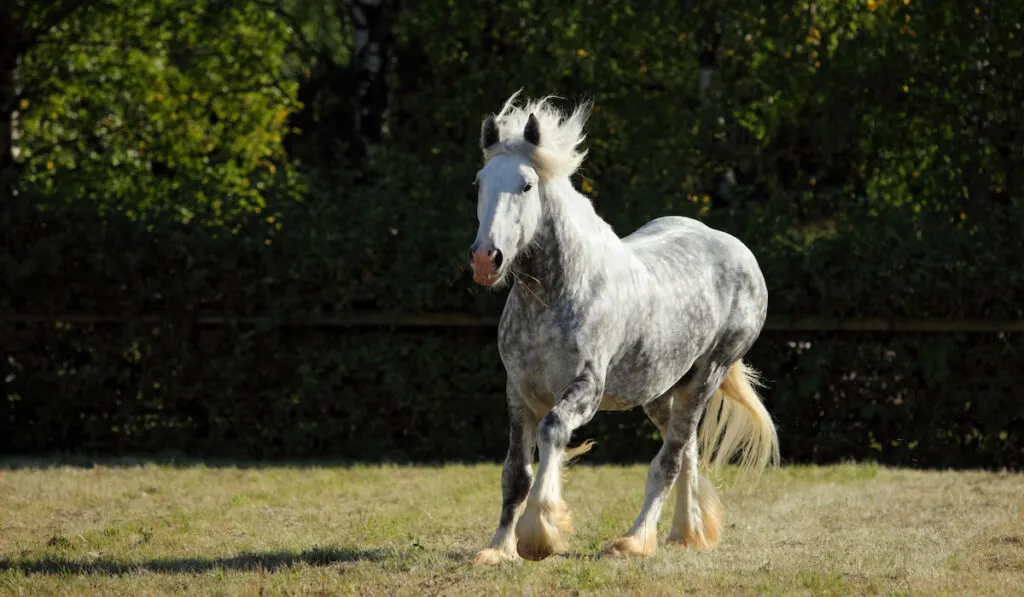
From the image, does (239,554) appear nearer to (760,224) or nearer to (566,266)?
(566,266)

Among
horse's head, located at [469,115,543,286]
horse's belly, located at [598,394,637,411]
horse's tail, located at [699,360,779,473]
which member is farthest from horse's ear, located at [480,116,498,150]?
horse's tail, located at [699,360,779,473]

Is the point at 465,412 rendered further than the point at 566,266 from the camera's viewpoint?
Yes

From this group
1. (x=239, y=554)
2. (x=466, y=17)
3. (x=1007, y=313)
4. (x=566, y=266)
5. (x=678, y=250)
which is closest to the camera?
(x=566, y=266)

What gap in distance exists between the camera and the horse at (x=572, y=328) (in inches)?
233

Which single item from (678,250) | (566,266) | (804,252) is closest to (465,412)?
(804,252)

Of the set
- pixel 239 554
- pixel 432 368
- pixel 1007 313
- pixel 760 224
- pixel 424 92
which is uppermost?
pixel 424 92

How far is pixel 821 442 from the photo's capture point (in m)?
11.4

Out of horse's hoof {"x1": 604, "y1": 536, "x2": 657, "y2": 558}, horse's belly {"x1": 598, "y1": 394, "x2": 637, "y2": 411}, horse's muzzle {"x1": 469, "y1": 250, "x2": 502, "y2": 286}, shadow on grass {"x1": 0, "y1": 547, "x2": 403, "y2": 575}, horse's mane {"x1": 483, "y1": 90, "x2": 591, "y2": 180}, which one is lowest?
shadow on grass {"x1": 0, "y1": 547, "x2": 403, "y2": 575}

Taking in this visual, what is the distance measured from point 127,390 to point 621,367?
21.2 feet

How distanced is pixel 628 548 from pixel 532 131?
2179mm

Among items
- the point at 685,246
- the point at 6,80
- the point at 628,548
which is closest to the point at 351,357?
the point at 685,246

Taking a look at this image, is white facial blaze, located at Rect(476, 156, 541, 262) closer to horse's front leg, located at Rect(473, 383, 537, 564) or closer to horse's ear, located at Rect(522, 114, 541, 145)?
horse's ear, located at Rect(522, 114, 541, 145)

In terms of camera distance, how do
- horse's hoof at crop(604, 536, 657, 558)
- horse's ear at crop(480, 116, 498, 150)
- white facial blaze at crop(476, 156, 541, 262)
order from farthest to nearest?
1. horse's hoof at crop(604, 536, 657, 558)
2. horse's ear at crop(480, 116, 498, 150)
3. white facial blaze at crop(476, 156, 541, 262)

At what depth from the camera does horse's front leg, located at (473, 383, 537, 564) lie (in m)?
6.27
